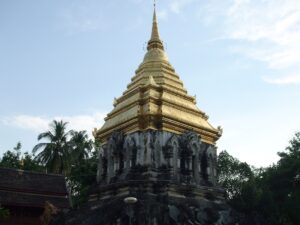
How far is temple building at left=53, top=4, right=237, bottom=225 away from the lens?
15.5 meters

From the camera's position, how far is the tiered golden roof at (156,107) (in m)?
18.7

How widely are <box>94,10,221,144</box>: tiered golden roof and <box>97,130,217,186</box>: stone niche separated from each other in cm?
50

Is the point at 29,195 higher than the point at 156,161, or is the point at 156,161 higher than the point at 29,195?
the point at 156,161

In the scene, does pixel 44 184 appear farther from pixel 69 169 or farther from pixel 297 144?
pixel 297 144

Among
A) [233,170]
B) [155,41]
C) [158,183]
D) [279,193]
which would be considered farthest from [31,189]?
[233,170]

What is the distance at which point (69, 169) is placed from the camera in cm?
3438

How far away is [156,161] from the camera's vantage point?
17.8 metres

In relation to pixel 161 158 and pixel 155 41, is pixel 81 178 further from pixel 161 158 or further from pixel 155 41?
pixel 161 158

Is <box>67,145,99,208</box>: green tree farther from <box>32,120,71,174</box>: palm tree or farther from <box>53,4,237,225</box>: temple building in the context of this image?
<box>53,4,237,225</box>: temple building

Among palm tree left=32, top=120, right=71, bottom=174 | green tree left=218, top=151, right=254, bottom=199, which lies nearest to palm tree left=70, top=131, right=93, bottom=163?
palm tree left=32, top=120, right=71, bottom=174

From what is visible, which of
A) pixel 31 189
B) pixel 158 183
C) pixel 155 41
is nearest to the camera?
pixel 158 183

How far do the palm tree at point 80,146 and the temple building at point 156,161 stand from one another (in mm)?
14887

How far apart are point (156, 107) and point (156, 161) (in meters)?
2.68

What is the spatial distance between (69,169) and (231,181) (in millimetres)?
14668
